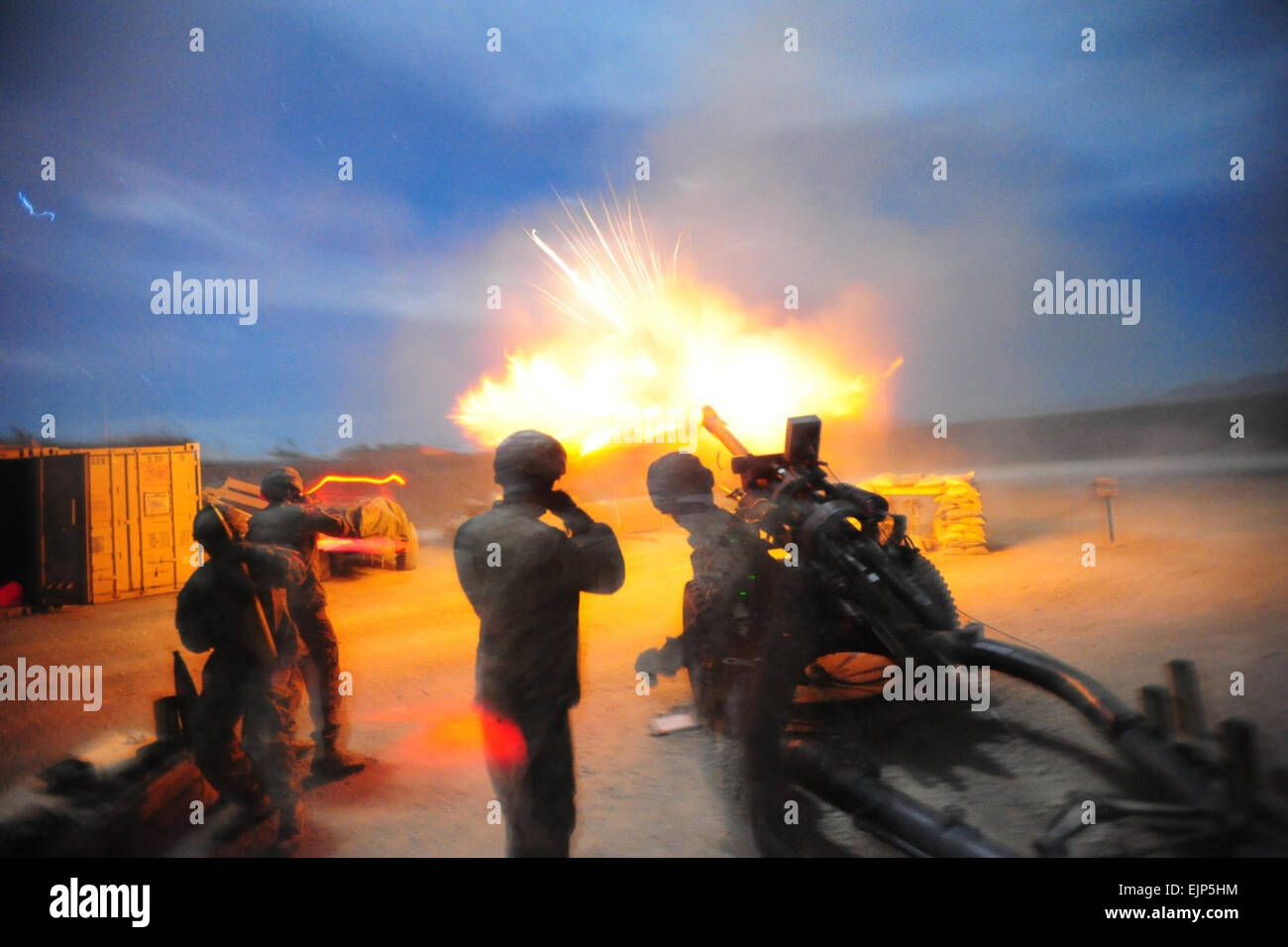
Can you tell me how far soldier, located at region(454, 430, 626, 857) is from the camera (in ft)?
9.27

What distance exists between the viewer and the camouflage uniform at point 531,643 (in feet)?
9.28

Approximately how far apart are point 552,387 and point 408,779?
2.78 meters

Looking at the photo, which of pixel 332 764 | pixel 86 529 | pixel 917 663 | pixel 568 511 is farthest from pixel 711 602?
pixel 86 529

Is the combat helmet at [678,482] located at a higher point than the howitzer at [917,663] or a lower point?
higher

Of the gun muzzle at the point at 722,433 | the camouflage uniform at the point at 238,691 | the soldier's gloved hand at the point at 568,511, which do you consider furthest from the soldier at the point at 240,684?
the gun muzzle at the point at 722,433

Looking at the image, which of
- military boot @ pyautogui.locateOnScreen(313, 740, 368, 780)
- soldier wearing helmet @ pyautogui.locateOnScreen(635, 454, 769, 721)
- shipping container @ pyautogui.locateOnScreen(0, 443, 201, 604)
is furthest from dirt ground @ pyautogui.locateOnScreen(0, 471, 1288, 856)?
soldier wearing helmet @ pyautogui.locateOnScreen(635, 454, 769, 721)

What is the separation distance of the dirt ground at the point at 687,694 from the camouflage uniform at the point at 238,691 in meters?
0.37

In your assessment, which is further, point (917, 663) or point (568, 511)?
point (917, 663)

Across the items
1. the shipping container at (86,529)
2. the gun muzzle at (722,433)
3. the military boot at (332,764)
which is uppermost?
the gun muzzle at (722,433)

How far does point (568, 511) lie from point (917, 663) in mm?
1924

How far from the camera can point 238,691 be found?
3.43 meters

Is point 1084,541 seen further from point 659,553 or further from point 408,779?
point 408,779

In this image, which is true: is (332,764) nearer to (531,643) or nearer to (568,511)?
(531,643)

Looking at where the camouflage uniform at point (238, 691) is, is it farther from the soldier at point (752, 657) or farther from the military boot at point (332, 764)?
the soldier at point (752, 657)
